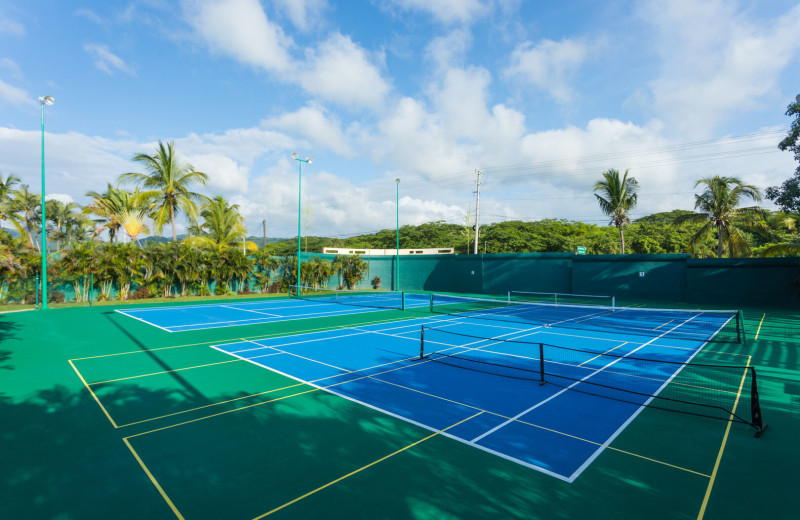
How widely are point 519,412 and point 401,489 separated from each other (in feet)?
9.91

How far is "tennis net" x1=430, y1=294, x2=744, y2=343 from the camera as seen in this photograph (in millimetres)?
14148

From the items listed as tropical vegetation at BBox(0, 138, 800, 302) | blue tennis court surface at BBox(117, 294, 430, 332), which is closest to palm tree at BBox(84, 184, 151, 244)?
tropical vegetation at BBox(0, 138, 800, 302)

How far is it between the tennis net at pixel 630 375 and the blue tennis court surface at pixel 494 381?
0.21 feet

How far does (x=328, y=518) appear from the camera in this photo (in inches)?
156

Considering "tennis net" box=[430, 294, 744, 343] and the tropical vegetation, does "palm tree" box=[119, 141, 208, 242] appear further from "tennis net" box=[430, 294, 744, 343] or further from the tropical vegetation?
"tennis net" box=[430, 294, 744, 343]

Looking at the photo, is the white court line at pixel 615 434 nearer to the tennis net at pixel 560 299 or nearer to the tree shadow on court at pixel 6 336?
the tree shadow on court at pixel 6 336

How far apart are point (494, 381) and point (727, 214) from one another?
91.5 feet

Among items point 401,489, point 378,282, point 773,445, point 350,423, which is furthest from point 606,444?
point 378,282

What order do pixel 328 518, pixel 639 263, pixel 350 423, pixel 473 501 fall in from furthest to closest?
pixel 639 263 < pixel 350 423 < pixel 473 501 < pixel 328 518

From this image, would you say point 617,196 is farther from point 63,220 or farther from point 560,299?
point 63,220

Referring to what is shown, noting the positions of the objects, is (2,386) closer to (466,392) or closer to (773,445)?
(466,392)

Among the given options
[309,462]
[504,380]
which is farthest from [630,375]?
[309,462]

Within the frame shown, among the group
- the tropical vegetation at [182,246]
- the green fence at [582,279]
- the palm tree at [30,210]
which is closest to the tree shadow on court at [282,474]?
the tropical vegetation at [182,246]

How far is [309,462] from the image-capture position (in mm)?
5059
